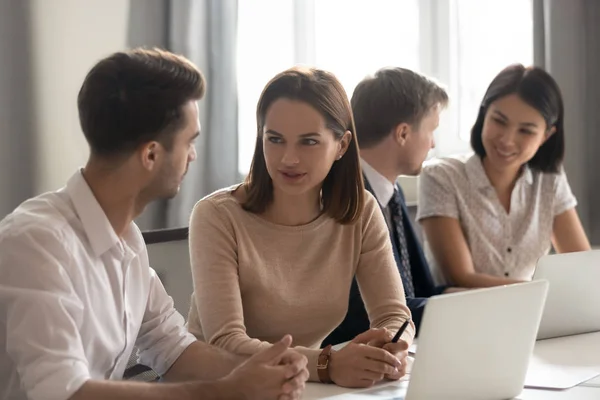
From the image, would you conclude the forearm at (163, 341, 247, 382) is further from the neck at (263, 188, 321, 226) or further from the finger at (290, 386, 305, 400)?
the neck at (263, 188, 321, 226)

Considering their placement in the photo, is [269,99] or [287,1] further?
[287,1]

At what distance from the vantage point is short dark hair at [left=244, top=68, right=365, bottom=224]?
198cm

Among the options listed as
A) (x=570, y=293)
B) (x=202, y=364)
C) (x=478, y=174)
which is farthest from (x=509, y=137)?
(x=202, y=364)

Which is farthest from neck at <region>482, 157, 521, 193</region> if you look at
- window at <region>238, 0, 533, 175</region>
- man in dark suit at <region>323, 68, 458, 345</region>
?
window at <region>238, 0, 533, 175</region>

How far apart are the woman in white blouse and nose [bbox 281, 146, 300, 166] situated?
0.97m

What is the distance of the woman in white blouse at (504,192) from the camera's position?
2.81 metres

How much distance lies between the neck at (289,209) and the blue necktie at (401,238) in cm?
46

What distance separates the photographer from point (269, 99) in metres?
2.00

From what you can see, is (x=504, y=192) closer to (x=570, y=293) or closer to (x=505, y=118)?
(x=505, y=118)

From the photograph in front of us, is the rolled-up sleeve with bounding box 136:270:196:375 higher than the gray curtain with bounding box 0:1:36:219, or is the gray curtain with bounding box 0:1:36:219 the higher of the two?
the gray curtain with bounding box 0:1:36:219

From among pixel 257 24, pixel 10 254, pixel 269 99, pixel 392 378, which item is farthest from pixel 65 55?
pixel 392 378

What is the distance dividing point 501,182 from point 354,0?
3.13 feet

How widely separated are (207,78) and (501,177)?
98 centimetres

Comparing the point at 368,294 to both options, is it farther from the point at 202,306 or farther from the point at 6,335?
the point at 6,335
